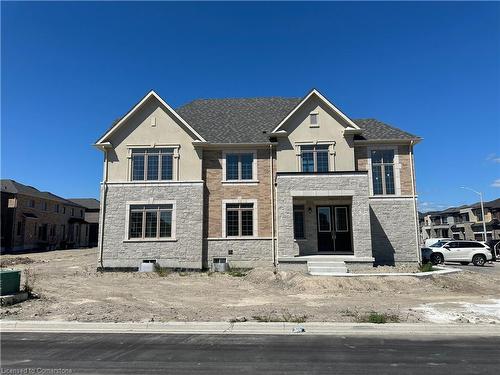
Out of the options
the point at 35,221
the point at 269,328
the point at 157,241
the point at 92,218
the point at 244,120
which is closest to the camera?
the point at 269,328

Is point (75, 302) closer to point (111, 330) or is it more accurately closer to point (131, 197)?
point (111, 330)

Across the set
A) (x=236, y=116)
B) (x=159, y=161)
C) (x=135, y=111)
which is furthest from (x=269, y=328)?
(x=236, y=116)

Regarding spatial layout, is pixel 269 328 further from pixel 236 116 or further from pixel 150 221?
pixel 236 116

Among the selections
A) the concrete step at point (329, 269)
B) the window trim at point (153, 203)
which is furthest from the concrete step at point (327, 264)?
the window trim at point (153, 203)

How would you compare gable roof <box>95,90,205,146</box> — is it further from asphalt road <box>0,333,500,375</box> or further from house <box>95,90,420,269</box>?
asphalt road <box>0,333,500,375</box>

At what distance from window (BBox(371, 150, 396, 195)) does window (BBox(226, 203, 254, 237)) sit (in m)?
7.70

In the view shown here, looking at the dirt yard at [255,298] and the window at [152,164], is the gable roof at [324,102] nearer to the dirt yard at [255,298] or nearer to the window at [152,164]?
the window at [152,164]

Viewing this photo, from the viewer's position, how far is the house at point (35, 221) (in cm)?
3891

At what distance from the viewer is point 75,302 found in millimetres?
12562

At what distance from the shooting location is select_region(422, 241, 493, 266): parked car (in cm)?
2681

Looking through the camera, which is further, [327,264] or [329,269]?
[327,264]

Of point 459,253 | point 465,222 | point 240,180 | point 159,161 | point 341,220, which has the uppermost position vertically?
point 159,161

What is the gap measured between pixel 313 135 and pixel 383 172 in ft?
15.8

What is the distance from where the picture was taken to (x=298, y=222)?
2145cm
